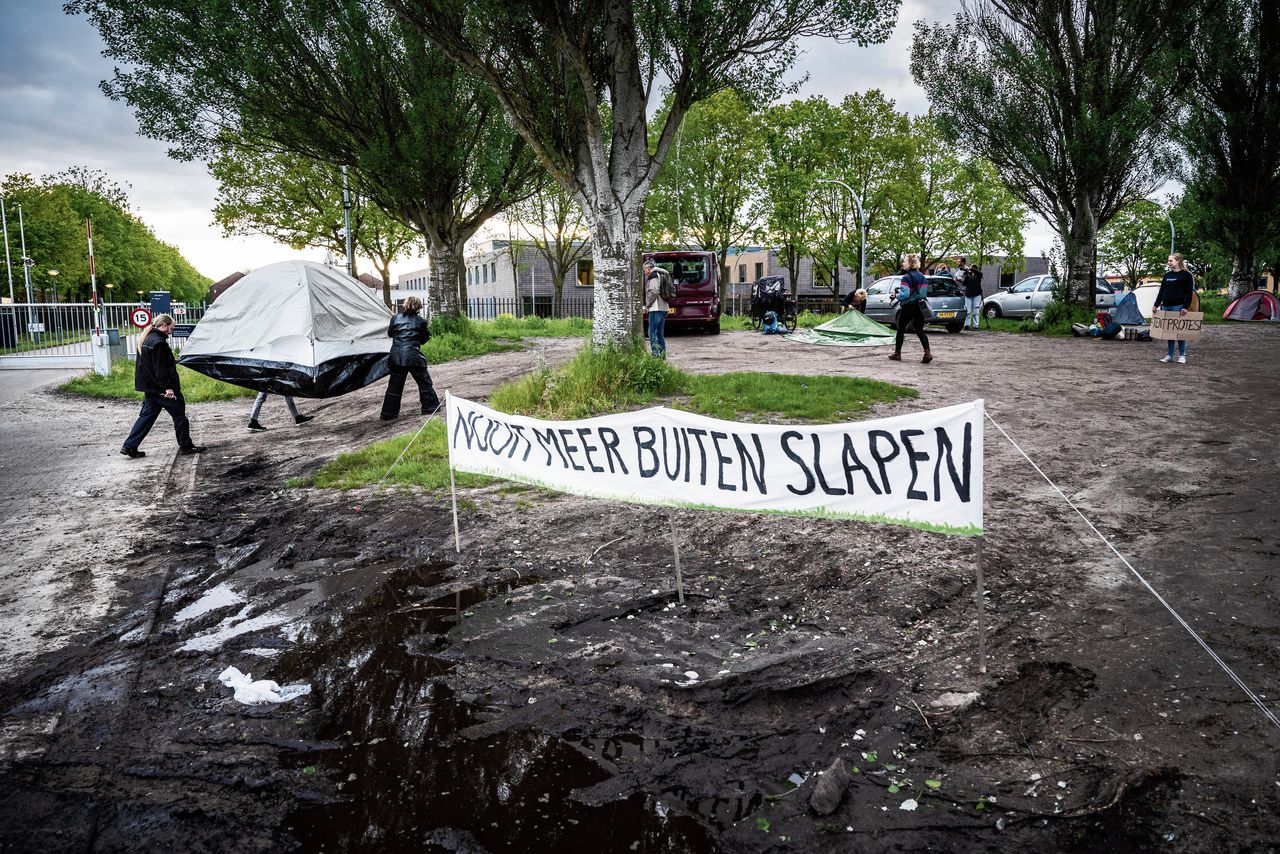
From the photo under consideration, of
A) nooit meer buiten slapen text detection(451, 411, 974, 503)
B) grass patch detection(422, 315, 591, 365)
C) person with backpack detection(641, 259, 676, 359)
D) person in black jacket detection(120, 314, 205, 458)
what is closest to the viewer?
nooit meer buiten slapen text detection(451, 411, 974, 503)

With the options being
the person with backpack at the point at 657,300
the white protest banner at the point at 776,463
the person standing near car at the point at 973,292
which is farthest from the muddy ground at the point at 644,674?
the person standing near car at the point at 973,292

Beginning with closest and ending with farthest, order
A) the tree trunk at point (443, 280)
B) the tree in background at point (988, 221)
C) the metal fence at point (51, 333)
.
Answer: the tree trunk at point (443, 280), the metal fence at point (51, 333), the tree in background at point (988, 221)

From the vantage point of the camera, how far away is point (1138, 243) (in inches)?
2564

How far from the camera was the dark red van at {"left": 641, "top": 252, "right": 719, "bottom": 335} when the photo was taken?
78.4ft

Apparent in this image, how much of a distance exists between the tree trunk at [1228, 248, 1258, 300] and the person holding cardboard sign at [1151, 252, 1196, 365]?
15121mm

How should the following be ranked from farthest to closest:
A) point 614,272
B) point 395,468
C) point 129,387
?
point 129,387 < point 614,272 < point 395,468

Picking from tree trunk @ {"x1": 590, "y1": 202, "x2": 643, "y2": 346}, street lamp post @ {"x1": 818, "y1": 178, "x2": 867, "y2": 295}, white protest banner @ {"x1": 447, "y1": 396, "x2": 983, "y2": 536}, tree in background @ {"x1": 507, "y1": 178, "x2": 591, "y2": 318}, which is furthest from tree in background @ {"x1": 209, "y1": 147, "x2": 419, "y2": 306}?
white protest banner @ {"x1": 447, "y1": 396, "x2": 983, "y2": 536}

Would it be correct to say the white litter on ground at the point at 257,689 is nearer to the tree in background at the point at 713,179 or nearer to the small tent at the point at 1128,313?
the small tent at the point at 1128,313

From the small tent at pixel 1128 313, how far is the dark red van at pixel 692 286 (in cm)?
1073

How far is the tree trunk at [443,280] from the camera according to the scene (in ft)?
70.3

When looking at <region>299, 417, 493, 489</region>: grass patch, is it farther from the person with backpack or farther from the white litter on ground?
the person with backpack

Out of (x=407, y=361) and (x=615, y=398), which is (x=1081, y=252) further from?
(x=407, y=361)

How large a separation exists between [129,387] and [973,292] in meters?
23.0

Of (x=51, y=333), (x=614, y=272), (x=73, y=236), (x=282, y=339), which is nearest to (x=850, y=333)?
(x=614, y=272)
